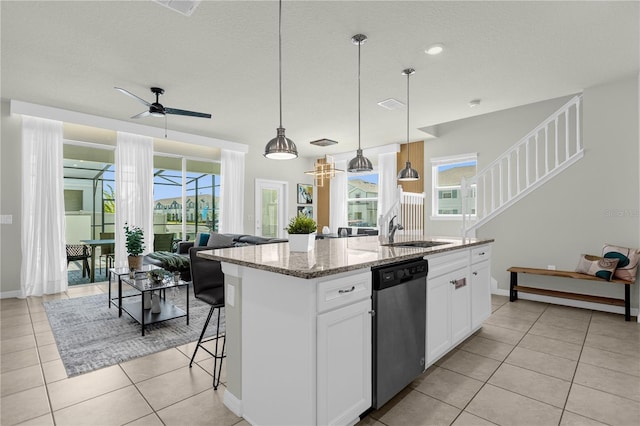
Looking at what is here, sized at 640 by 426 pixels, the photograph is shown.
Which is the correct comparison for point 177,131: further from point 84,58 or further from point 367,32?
point 367,32

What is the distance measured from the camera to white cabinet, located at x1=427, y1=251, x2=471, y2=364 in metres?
2.46

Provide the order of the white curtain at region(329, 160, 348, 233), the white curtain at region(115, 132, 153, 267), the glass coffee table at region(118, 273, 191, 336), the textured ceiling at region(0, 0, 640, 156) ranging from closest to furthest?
the textured ceiling at region(0, 0, 640, 156) → the glass coffee table at region(118, 273, 191, 336) → the white curtain at region(115, 132, 153, 267) → the white curtain at region(329, 160, 348, 233)

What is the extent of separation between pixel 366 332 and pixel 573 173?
4291mm

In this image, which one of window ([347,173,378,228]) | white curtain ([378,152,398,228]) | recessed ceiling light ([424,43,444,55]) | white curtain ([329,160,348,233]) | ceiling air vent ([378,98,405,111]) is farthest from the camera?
white curtain ([329,160,348,233])

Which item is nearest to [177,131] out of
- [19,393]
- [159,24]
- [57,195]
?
[57,195]

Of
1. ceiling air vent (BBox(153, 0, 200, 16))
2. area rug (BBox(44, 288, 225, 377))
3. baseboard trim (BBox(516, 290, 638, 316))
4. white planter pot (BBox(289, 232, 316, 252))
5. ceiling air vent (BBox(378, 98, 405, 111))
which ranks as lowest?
area rug (BBox(44, 288, 225, 377))

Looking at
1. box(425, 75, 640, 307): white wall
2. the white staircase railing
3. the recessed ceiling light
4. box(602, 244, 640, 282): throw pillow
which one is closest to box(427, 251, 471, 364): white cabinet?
the white staircase railing

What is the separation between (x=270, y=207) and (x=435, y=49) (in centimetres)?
591

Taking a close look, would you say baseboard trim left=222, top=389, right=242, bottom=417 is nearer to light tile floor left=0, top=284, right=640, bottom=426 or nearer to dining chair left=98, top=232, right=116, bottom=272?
light tile floor left=0, top=284, right=640, bottom=426

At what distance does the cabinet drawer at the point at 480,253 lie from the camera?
10.4 feet

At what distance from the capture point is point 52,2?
8.17 ft

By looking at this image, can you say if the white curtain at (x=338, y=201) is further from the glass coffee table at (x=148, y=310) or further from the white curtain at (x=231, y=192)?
the glass coffee table at (x=148, y=310)

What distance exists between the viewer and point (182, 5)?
2.45m

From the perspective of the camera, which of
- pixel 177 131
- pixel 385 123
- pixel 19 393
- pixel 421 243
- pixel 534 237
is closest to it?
pixel 19 393
